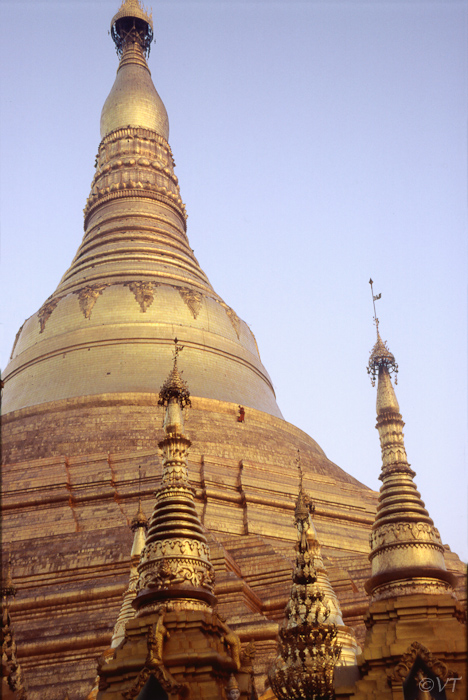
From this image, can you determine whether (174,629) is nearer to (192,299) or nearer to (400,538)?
(400,538)

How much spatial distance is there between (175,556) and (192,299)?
18.9 meters

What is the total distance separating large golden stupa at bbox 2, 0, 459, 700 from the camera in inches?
570

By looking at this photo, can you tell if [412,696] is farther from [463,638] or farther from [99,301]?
[99,301]

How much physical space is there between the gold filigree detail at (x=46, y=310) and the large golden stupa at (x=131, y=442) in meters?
0.05

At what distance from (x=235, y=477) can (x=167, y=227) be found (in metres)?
14.3

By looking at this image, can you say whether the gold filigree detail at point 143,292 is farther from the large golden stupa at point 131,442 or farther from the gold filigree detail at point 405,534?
the gold filigree detail at point 405,534

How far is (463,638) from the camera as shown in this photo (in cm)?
855

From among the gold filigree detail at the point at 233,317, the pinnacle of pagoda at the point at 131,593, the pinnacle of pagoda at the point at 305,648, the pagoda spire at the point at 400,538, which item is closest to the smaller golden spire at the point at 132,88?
the gold filigree detail at the point at 233,317

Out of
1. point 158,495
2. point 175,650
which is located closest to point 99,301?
point 158,495

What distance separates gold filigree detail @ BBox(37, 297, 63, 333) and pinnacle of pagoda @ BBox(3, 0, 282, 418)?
5cm

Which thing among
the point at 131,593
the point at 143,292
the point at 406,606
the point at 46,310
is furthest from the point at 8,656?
the point at 46,310

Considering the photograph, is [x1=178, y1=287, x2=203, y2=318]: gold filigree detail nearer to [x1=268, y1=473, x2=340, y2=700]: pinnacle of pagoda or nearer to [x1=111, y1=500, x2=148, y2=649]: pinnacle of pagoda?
[x1=111, y1=500, x2=148, y2=649]: pinnacle of pagoda

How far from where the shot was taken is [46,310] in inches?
1104

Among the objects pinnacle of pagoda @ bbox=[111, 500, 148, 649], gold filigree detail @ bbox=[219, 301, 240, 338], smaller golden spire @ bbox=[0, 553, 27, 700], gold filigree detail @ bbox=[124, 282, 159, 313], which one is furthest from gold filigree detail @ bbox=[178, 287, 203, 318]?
smaller golden spire @ bbox=[0, 553, 27, 700]
